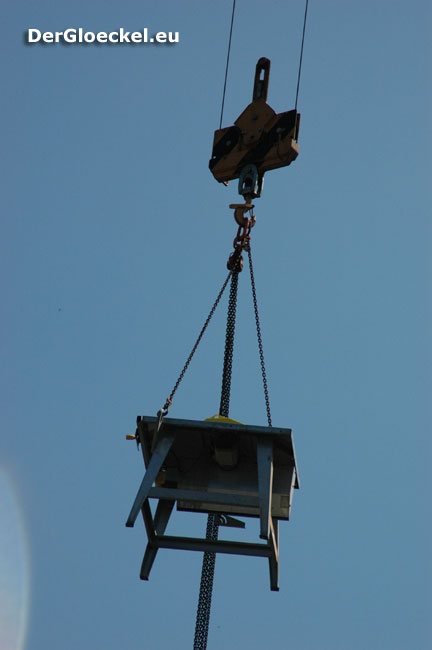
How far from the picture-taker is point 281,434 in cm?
1717

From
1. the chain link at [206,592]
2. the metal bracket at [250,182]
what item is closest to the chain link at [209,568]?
the chain link at [206,592]

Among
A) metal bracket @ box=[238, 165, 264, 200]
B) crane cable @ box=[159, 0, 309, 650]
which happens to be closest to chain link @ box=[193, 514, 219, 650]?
crane cable @ box=[159, 0, 309, 650]

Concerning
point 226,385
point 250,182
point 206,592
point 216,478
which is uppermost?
point 250,182

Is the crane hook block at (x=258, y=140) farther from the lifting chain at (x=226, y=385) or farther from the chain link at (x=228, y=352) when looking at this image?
the chain link at (x=228, y=352)

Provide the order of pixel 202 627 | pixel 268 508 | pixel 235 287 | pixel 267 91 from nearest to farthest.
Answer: pixel 268 508 → pixel 202 627 → pixel 235 287 → pixel 267 91

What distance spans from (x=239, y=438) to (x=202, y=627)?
2870 millimetres

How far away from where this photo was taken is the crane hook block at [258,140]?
20.6 m

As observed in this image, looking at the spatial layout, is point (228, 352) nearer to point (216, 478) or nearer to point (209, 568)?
point (216, 478)

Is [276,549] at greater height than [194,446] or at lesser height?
lesser

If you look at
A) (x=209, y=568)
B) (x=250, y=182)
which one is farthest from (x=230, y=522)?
(x=250, y=182)

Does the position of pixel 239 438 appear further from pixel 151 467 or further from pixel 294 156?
pixel 294 156

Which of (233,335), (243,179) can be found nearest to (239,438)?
(233,335)

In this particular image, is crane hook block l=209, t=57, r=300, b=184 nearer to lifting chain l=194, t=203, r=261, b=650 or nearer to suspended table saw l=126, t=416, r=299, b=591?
lifting chain l=194, t=203, r=261, b=650

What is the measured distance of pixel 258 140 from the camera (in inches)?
827
